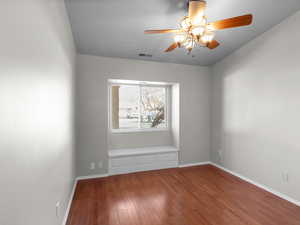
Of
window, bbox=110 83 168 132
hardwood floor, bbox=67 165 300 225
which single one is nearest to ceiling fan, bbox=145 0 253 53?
window, bbox=110 83 168 132

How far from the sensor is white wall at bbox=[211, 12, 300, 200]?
2354 mm

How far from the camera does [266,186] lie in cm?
271

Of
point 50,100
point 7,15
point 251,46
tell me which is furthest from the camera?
point 251,46

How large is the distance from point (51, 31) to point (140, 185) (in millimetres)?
2705

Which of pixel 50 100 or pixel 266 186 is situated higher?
pixel 50 100

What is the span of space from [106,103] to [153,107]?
138cm

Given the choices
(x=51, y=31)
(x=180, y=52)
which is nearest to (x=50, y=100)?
(x=51, y=31)

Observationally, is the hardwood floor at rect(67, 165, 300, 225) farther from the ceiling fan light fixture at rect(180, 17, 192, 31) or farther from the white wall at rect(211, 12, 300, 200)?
the ceiling fan light fixture at rect(180, 17, 192, 31)

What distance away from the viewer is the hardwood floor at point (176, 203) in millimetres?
1957

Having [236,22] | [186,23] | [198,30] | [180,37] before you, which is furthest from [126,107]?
[236,22]

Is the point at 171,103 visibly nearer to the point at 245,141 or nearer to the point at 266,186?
the point at 245,141

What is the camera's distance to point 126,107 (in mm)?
3941

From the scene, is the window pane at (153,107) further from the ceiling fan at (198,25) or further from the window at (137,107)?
the ceiling fan at (198,25)

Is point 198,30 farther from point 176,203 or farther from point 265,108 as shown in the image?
point 176,203
